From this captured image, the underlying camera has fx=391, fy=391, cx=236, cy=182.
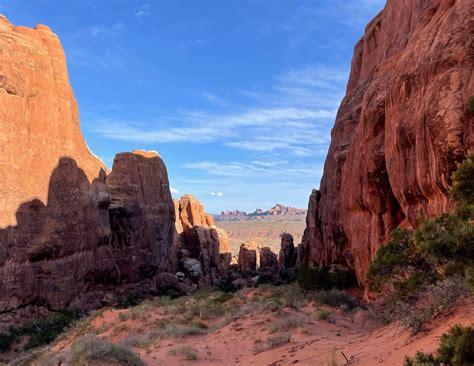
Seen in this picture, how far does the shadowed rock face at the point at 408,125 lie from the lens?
11.9 m

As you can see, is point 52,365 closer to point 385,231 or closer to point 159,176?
point 385,231

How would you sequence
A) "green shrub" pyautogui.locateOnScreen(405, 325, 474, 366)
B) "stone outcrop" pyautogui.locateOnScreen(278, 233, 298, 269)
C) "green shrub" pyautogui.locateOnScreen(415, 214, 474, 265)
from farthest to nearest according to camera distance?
"stone outcrop" pyautogui.locateOnScreen(278, 233, 298, 269), "green shrub" pyautogui.locateOnScreen(415, 214, 474, 265), "green shrub" pyautogui.locateOnScreen(405, 325, 474, 366)

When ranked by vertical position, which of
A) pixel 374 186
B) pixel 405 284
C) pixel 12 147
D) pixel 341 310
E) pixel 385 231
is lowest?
pixel 341 310

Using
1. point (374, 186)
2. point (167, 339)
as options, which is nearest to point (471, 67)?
point (374, 186)

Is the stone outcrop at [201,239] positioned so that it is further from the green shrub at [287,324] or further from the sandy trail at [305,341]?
the green shrub at [287,324]

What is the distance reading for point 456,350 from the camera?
454cm

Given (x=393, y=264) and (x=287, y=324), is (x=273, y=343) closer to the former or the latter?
(x=287, y=324)

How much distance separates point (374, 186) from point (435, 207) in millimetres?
6356

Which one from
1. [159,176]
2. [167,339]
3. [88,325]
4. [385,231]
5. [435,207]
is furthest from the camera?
[159,176]

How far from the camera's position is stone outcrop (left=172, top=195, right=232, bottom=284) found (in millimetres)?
62969

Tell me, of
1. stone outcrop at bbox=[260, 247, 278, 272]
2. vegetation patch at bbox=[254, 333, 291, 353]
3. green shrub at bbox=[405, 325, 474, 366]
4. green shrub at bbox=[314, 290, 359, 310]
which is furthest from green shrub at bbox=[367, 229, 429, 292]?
stone outcrop at bbox=[260, 247, 278, 272]

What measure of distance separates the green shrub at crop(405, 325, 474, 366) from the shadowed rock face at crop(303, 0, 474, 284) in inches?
234

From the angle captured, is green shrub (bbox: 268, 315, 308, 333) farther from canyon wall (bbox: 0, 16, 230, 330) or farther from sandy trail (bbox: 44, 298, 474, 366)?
canyon wall (bbox: 0, 16, 230, 330)

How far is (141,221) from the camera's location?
149 feet
